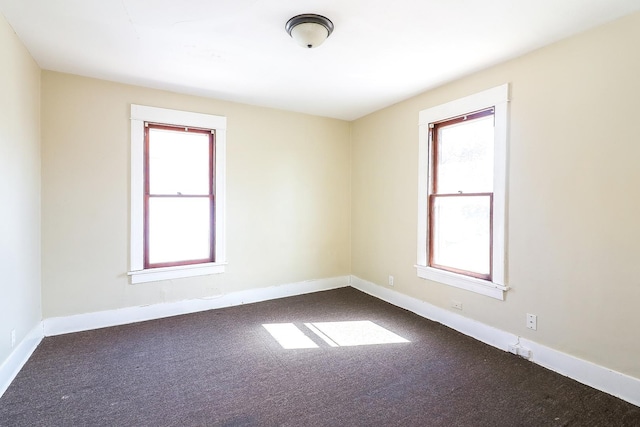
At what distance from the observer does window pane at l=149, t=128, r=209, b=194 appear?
142 inches

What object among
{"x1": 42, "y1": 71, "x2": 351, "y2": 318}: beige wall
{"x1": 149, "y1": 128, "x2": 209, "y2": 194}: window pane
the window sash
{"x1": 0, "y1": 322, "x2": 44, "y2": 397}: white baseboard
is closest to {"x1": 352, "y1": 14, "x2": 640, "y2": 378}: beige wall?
the window sash

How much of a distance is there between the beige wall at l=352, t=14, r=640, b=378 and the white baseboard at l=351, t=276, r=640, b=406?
6 cm

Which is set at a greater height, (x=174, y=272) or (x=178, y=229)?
(x=178, y=229)

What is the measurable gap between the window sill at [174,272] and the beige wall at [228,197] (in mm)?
70

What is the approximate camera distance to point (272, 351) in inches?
112

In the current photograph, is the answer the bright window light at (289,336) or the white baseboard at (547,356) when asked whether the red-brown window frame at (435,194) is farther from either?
the bright window light at (289,336)

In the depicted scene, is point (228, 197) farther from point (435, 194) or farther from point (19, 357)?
point (435, 194)

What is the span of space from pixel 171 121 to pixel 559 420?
4.20 metres

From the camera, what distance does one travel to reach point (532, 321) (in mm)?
2674

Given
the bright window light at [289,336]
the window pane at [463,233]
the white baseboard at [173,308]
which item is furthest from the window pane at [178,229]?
the window pane at [463,233]

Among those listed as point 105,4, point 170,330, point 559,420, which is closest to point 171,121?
point 105,4

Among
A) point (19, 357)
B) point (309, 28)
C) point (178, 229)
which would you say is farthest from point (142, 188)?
point (309, 28)

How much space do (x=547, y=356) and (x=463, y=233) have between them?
1253 millimetres

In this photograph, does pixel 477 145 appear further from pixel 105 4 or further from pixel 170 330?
pixel 170 330
